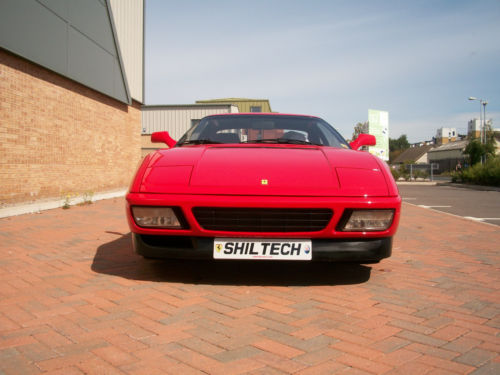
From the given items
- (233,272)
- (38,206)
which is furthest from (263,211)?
(38,206)

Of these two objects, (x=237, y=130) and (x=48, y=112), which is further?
(x=48, y=112)

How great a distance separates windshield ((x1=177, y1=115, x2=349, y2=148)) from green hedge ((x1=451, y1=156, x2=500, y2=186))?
948 inches

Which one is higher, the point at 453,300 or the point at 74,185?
the point at 74,185

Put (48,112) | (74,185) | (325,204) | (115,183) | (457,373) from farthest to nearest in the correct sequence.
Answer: (115,183), (74,185), (48,112), (325,204), (457,373)

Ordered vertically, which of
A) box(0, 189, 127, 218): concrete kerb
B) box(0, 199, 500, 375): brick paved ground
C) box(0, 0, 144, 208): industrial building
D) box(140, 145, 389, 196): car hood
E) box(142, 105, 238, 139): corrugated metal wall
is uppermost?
box(142, 105, 238, 139): corrugated metal wall

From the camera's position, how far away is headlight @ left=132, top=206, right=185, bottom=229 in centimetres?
262

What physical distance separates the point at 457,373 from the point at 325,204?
1.15m

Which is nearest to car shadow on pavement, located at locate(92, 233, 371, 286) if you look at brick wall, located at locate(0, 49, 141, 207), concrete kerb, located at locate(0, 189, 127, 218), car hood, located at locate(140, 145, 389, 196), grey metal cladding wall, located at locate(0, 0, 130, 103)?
car hood, located at locate(140, 145, 389, 196)

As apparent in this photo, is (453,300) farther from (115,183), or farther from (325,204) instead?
(115,183)

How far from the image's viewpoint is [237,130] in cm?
387

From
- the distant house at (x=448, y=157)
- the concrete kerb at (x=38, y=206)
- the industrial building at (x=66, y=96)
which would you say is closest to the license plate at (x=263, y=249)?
the concrete kerb at (x=38, y=206)

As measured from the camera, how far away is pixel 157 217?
2.64 m

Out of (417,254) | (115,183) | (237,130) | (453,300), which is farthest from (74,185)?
(453,300)

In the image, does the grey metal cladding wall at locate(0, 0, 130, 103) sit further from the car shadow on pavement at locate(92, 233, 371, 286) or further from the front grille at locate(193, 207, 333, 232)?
the front grille at locate(193, 207, 333, 232)
